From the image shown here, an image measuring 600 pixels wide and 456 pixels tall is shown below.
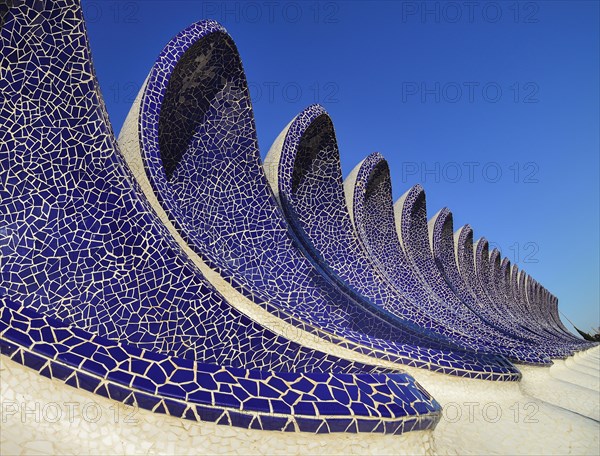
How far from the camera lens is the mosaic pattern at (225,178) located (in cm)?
467

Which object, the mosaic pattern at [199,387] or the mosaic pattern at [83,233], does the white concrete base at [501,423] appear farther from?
the mosaic pattern at [199,387]

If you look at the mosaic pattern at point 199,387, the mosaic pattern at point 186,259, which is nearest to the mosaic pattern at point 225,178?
the mosaic pattern at point 186,259

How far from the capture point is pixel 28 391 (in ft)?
Result: 5.79

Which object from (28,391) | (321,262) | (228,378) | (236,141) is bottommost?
(28,391)

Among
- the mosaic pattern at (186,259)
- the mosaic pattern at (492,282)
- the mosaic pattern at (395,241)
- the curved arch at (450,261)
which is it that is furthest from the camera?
the mosaic pattern at (492,282)

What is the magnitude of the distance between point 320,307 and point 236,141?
2.13m

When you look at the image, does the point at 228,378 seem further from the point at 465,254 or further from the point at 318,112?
the point at 465,254

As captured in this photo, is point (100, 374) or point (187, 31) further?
point (187, 31)

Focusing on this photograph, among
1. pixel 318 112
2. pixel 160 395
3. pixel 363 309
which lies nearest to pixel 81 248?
pixel 160 395

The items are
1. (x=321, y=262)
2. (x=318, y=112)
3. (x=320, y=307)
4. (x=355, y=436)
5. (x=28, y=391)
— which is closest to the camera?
(x=28, y=391)

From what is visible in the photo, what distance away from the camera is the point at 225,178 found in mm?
5430

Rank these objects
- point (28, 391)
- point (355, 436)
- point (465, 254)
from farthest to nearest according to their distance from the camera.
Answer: point (465, 254)
point (355, 436)
point (28, 391)

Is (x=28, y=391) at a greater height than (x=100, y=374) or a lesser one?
lesser

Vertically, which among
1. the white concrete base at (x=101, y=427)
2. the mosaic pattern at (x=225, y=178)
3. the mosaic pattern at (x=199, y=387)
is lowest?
the white concrete base at (x=101, y=427)
